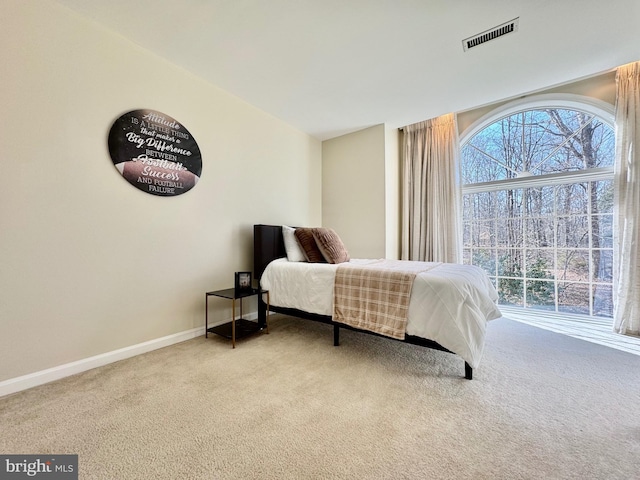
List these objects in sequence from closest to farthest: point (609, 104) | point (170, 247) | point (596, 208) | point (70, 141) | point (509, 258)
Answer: point (70, 141), point (170, 247), point (609, 104), point (596, 208), point (509, 258)

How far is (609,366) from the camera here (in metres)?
1.92

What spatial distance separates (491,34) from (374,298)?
2.29 m

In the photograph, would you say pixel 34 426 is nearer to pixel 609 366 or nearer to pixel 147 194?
pixel 147 194

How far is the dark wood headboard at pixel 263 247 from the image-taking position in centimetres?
291

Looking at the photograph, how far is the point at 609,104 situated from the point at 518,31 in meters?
1.80

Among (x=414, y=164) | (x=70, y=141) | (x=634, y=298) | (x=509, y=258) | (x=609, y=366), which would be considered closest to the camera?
(x=70, y=141)

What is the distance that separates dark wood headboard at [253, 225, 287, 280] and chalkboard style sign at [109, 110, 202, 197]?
33.3 inches

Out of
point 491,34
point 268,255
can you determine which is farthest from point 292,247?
point 491,34

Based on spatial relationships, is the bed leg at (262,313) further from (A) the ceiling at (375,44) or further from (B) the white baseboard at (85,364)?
(A) the ceiling at (375,44)

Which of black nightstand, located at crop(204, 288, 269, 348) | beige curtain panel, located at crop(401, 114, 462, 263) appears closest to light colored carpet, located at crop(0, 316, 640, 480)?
black nightstand, located at crop(204, 288, 269, 348)

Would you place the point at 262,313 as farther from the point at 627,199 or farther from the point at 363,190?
the point at 627,199

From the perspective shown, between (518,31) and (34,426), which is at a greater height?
(518,31)

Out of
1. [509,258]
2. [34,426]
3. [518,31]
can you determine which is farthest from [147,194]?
[509,258]

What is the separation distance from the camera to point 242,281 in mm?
2533
